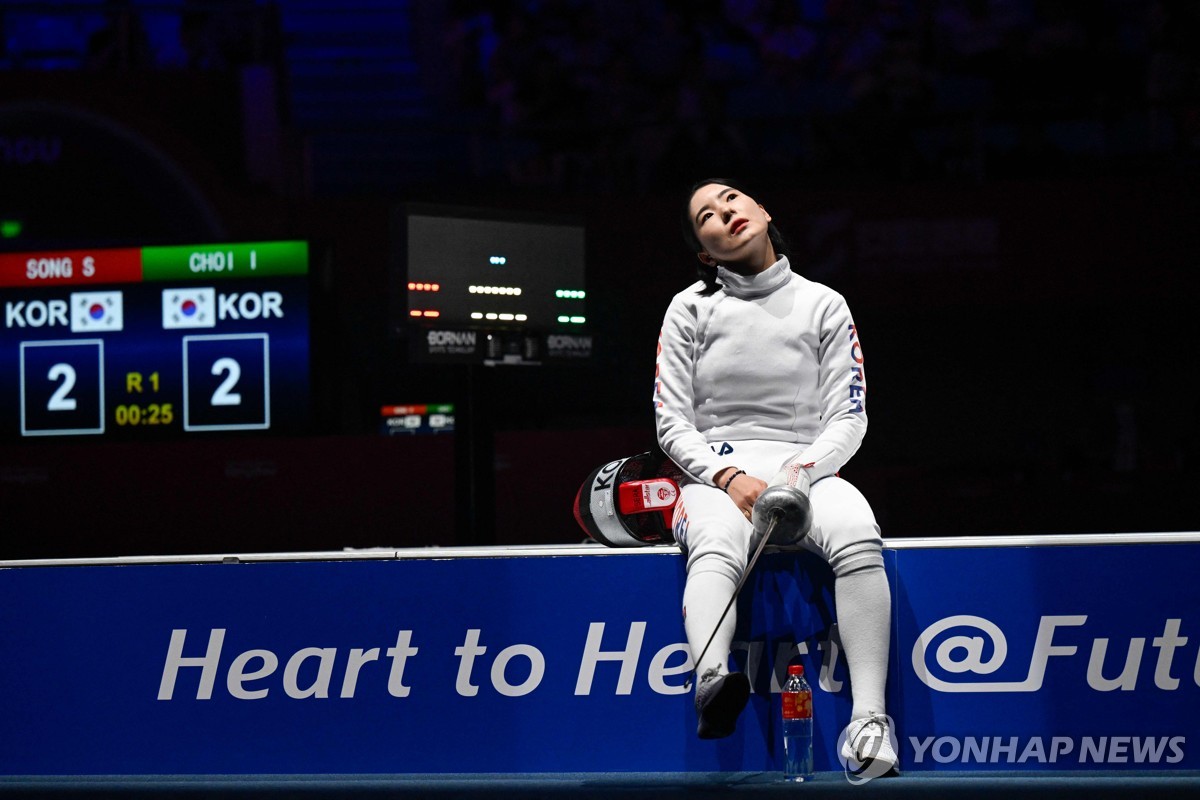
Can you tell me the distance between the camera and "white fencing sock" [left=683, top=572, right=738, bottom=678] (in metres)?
2.77

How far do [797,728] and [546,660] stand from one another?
0.58m

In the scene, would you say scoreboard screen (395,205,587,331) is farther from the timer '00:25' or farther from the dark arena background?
the timer '00:25'

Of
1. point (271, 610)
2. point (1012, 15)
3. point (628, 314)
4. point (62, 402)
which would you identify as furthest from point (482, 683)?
point (1012, 15)

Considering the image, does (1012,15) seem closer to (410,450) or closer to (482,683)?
(410,450)

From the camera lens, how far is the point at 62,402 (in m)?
6.60

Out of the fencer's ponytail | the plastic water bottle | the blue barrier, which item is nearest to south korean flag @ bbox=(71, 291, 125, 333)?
the blue barrier

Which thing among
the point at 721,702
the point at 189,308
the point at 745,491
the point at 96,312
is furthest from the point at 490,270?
the point at 721,702

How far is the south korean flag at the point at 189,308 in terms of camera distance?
6.51 metres

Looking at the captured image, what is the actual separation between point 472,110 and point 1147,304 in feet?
14.5

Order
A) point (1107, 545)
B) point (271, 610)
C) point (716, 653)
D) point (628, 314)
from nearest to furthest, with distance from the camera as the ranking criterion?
point (716, 653) → point (1107, 545) → point (271, 610) → point (628, 314)

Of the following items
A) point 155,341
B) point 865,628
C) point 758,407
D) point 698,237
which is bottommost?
point 865,628

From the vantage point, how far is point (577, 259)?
236 inches

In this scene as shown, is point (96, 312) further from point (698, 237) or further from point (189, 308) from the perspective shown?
point (698, 237)

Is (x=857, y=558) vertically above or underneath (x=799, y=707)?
above
